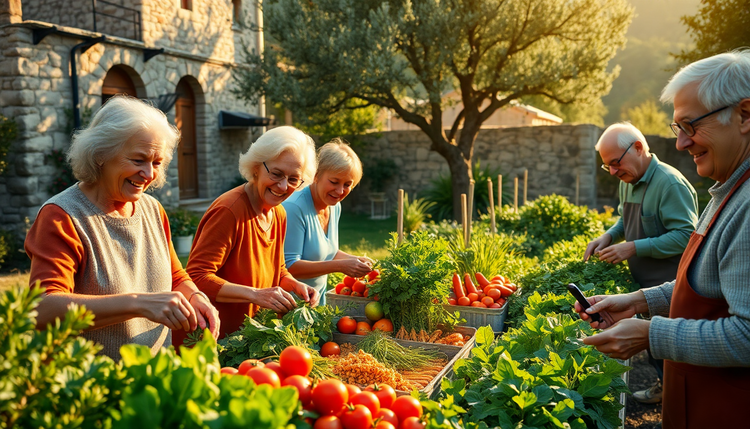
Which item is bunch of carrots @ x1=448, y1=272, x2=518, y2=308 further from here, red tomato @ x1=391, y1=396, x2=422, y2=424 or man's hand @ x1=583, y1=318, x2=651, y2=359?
red tomato @ x1=391, y1=396, x2=422, y2=424

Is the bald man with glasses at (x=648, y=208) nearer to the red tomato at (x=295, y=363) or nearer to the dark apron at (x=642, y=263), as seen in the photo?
the dark apron at (x=642, y=263)

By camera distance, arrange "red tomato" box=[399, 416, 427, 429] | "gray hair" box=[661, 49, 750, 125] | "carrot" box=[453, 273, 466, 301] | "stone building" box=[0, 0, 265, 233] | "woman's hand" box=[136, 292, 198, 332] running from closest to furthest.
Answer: "red tomato" box=[399, 416, 427, 429] < "gray hair" box=[661, 49, 750, 125] < "woman's hand" box=[136, 292, 198, 332] < "carrot" box=[453, 273, 466, 301] < "stone building" box=[0, 0, 265, 233]

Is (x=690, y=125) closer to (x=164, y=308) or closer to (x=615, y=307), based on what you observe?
(x=615, y=307)

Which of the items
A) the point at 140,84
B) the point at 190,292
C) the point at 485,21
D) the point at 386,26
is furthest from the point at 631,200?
the point at 140,84

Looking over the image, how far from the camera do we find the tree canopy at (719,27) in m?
11.6

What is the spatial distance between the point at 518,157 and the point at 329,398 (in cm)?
1335

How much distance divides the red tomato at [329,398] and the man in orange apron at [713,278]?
2.76 feet

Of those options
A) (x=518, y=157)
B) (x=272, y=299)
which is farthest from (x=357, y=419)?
(x=518, y=157)

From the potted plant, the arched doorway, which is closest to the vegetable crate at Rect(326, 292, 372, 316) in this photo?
the potted plant

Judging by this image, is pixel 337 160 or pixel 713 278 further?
pixel 337 160

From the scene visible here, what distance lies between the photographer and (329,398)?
4.51 feet

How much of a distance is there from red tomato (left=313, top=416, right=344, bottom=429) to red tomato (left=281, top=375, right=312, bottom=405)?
7 cm

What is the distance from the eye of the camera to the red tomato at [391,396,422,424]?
1.53 metres

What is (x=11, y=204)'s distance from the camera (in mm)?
9055
